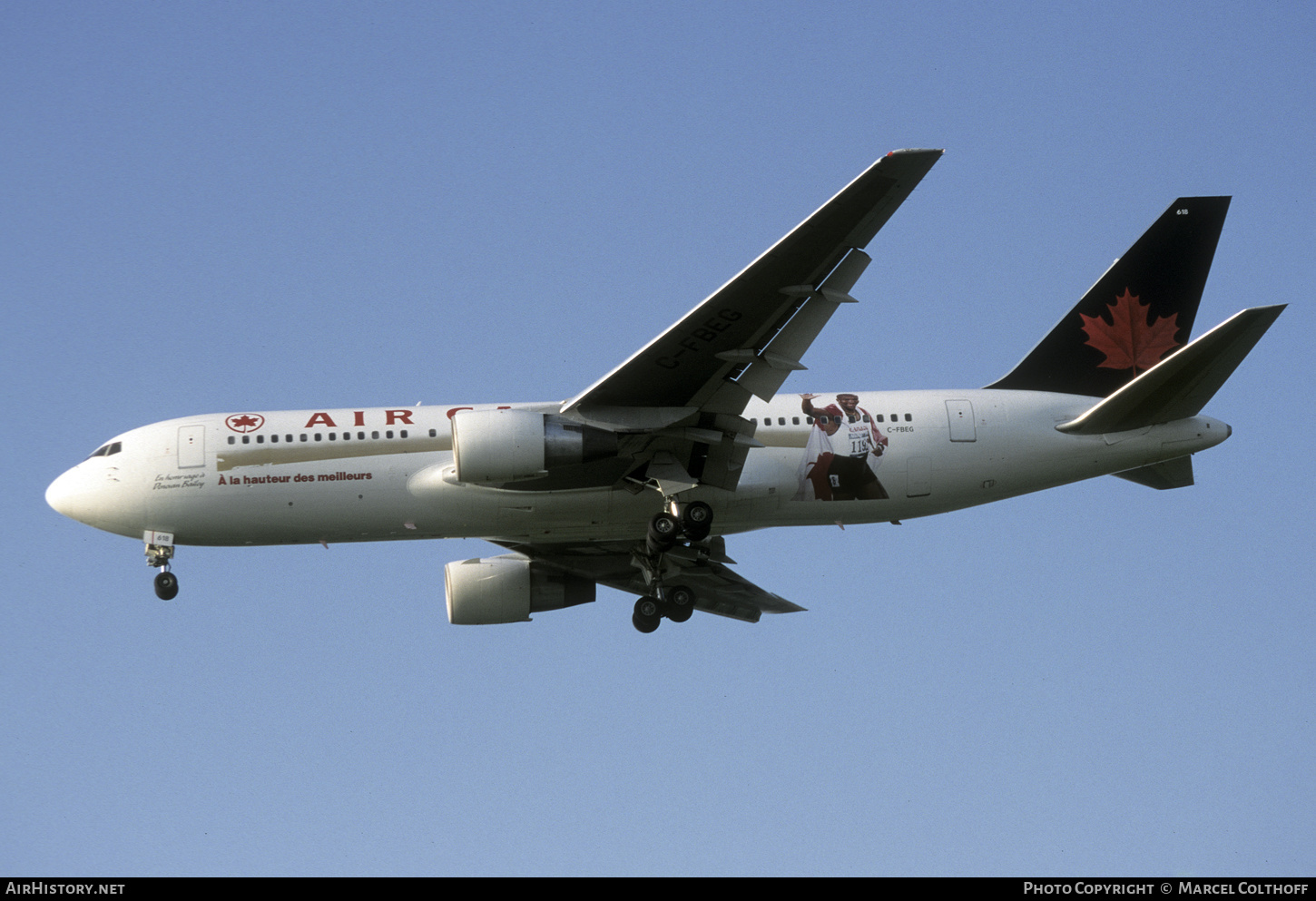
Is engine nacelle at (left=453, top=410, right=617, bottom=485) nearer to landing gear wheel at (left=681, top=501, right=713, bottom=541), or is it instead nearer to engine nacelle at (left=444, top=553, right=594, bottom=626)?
landing gear wheel at (left=681, top=501, right=713, bottom=541)

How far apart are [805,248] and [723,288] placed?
Answer: 1.50 meters

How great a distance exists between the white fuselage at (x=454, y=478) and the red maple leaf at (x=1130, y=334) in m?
2.23

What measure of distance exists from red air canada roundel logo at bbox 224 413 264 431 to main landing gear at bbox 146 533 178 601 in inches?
97.4

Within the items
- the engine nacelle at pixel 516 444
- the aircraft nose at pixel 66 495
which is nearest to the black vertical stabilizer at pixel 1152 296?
the engine nacelle at pixel 516 444

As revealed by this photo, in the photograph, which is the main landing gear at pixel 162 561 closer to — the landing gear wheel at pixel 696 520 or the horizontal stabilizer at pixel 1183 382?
the landing gear wheel at pixel 696 520

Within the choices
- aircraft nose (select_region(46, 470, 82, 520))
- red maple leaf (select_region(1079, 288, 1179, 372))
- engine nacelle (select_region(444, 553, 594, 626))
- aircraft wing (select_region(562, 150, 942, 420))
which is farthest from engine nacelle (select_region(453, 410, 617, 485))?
red maple leaf (select_region(1079, 288, 1179, 372))

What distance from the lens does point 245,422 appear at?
27016mm

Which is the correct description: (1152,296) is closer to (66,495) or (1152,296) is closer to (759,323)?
(759,323)

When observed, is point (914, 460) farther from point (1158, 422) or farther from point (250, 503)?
point (250, 503)

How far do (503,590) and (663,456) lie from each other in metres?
6.59

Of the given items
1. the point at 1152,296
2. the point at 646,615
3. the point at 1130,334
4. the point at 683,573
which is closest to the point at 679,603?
the point at 646,615

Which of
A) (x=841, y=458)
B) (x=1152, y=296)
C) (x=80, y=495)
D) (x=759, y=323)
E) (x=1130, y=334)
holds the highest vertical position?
(x=1152, y=296)

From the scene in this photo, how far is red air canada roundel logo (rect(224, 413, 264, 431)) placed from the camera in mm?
26906

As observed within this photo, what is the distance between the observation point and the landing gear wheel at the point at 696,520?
25922 millimetres
